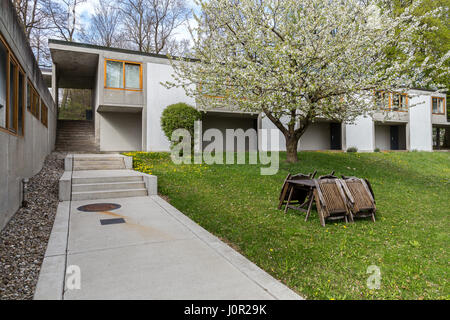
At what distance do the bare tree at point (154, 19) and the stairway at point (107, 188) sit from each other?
66.5 feet

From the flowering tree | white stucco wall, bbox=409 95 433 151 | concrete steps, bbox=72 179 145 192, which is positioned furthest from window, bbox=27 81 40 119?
white stucco wall, bbox=409 95 433 151

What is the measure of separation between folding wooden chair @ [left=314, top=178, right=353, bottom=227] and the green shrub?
331 inches

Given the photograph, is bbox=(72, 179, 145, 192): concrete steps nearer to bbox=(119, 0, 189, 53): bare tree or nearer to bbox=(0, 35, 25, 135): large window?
bbox=(0, 35, 25, 135): large window

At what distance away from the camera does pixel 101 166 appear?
9.91 metres

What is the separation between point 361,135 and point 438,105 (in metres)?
9.54

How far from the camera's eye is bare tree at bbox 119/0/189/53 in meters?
25.0

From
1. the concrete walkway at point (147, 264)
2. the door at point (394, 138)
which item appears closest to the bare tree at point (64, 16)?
the concrete walkway at point (147, 264)

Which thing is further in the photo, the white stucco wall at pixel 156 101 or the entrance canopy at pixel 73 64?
the white stucco wall at pixel 156 101

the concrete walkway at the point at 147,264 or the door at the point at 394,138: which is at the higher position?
the door at the point at 394,138

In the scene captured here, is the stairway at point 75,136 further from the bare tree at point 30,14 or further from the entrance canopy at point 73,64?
the bare tree at point 30,14

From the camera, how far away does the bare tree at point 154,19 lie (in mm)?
25016

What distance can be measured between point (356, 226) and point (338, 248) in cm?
133

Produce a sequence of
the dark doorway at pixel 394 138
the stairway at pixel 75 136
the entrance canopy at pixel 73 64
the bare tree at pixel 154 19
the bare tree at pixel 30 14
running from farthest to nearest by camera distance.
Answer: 1. the bare tree at pixel 154 19
2. the dark doorway at pixel 394 138
3. the bare tree at pixel 30 14
4. the stairway at pixel 75 136
5. the entrance canopy at pixel 73 64

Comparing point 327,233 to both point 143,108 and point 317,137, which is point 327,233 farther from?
point 317,137
